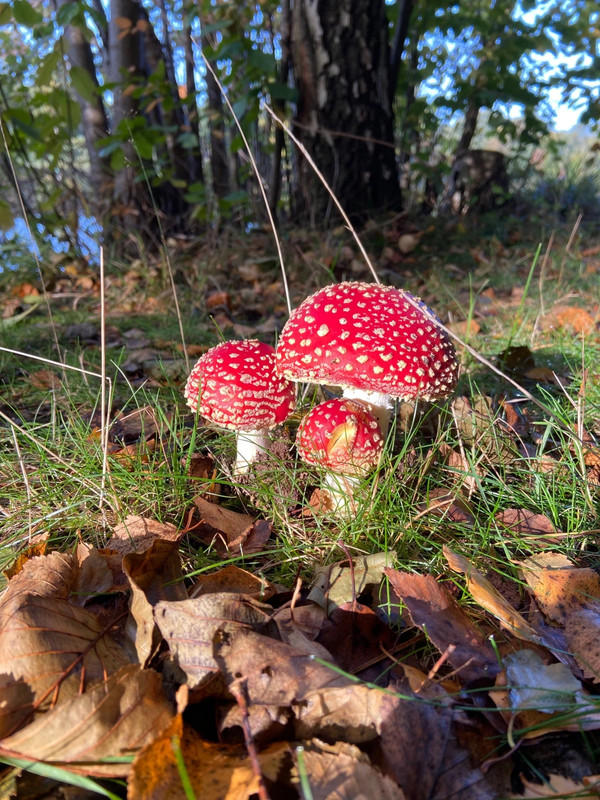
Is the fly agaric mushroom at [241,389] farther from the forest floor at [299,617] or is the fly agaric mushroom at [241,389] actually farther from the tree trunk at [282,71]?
the tree trunk at [282,71]

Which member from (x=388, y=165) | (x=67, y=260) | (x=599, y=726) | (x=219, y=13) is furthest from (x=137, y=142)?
(x=599, y=726)

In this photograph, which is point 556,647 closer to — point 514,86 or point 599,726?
point 599,726

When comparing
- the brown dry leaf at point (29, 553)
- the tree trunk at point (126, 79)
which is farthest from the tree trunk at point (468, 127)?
the brown dry leaf at point (29, 553)

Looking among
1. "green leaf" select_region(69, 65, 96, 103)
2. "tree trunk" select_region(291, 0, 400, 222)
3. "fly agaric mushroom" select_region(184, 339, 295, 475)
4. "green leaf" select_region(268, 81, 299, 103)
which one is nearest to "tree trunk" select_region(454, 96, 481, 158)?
"tree trunk" select_region(291, 0, 400, 222)

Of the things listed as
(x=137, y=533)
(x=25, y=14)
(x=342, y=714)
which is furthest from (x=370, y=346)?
(x=25, y=14)

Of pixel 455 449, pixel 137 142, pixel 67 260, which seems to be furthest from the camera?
pixel 67 260
